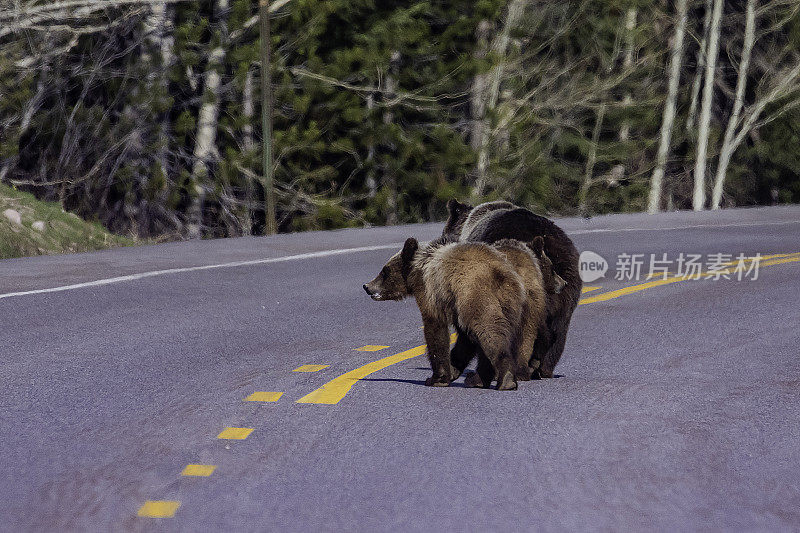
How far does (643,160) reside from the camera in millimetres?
39438

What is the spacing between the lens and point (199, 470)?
17.3 ft

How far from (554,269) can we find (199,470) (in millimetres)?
2622

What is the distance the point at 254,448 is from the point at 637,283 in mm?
7235

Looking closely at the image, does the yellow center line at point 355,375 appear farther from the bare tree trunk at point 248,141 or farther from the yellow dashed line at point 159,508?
the bare tree trunk at point 248,141

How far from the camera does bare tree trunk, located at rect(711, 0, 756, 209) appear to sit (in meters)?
36.6

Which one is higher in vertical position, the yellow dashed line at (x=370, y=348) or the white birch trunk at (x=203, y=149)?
the white birch trunk at (x=203, y=149)

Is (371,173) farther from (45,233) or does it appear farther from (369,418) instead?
(369,418)

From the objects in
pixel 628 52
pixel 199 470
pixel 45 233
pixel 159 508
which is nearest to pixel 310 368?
pixel 199 470

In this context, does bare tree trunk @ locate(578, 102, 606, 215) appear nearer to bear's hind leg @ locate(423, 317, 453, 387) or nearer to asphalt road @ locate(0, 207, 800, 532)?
asphalt road @ locate(0, 207, 800, 532)

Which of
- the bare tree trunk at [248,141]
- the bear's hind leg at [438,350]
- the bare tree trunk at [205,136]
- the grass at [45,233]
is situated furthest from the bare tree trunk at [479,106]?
the bear's hind leg at [438,350]

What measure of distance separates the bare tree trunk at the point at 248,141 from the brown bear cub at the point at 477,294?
18.1 metres

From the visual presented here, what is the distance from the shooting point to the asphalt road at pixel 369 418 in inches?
189

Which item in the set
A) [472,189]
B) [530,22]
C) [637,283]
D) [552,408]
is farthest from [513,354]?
[530,22]

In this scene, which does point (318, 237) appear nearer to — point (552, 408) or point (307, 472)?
point (552, 408)
